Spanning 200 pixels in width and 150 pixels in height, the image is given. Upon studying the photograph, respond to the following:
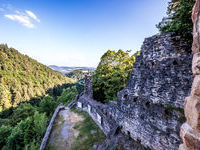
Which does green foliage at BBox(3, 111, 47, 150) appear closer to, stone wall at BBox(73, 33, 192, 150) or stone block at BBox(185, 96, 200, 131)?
stone wall at BBox(73, 33, 192, 150)

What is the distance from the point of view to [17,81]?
40.9 m

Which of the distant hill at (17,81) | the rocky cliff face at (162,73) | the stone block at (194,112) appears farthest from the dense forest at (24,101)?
the stone block at (194,112)

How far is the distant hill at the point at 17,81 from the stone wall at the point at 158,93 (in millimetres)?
41163

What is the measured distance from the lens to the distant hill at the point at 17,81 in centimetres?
3341

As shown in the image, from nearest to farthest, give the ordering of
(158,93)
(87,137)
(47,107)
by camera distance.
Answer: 1. (158,93)
2. (87,137)
3. (47,107)

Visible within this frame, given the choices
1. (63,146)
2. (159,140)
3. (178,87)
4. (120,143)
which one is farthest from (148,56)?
(63,146)

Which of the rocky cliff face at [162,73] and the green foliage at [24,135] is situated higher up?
the rocky cliff face at [162,73]

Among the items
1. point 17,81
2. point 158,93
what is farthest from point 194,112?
point 17,81

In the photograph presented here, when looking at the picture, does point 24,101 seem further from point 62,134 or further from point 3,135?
point 62,134

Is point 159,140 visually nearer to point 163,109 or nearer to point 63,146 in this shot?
point 163,109

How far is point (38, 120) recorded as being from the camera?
37.0ft

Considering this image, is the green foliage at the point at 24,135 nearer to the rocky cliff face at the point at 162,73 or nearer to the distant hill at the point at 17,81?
the rocky cliff face at the point at 162,73

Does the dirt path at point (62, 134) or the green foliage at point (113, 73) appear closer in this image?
the dirt path at point (62, 134)

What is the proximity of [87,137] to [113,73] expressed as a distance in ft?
22.3
